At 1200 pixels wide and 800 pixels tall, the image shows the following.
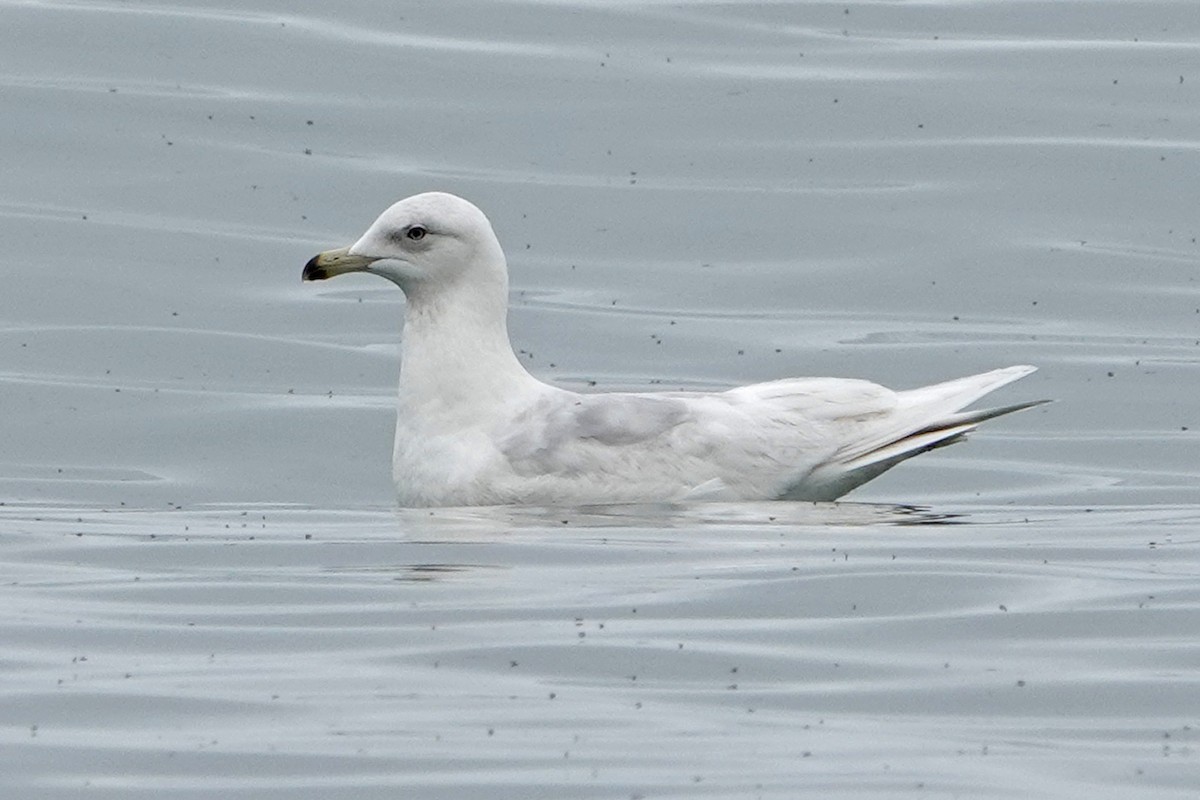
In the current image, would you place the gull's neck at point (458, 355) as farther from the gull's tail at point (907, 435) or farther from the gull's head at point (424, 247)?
the gull's tail at point (907, 435)

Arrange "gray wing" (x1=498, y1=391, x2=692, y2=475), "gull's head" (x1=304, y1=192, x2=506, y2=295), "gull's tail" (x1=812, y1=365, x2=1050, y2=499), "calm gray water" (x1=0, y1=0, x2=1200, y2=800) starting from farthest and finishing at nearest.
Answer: "gull's head" (x1=304, y1=192, x2=506, y2=295), "gull's tail" (x1=812, y1=365, x2=1050, y2=499), "gray wing" (x1=498, y1=391, x2=692, y2=475), "calm gray water" (x1=0, y1=0, x2=1200, y2=800)

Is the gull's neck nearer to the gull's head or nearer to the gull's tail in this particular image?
the gull's head

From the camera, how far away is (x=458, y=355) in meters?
9.63

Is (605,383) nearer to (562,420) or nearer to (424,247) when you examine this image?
(424,247)

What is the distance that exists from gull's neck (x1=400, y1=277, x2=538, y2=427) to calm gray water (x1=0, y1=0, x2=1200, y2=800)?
0.66 m

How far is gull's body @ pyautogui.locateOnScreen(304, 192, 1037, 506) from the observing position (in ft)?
30.2

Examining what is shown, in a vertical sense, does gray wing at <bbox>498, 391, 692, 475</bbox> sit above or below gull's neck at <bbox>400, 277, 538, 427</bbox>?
below

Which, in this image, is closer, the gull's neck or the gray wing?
the gray wing

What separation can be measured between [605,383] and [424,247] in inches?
158

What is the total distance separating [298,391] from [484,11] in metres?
6.82

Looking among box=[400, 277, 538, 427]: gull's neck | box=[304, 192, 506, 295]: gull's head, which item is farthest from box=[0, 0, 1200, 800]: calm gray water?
box=[304, 192, 506, 295]: gull's head

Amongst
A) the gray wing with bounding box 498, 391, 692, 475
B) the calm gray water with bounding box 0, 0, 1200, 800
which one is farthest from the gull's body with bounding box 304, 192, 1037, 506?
the calm gray water with bounding box 0, 0, 1200, 800

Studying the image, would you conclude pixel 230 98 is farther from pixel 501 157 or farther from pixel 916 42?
pixel 916 42

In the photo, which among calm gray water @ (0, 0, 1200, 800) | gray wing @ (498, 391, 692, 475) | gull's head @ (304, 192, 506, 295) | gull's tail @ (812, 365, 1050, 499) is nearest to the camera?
calm gray water @ (0, 0, 1200, 800)
